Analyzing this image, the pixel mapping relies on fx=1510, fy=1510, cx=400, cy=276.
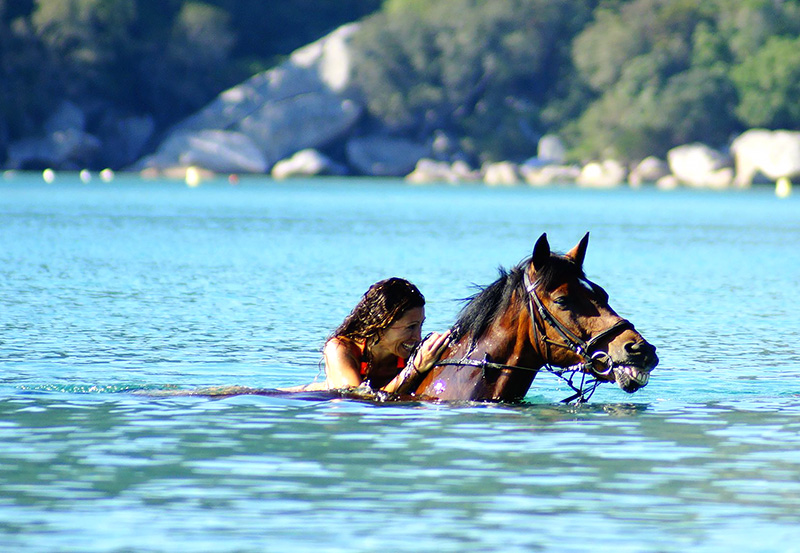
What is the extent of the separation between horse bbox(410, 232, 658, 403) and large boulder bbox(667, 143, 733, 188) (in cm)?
8534

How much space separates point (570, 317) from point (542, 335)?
0.21 meters

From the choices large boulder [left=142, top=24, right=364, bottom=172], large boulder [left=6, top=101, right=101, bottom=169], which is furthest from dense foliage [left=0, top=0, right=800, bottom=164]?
large boulder [left=142, top=24, right=364, bottom=172]

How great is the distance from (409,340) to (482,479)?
82.2 inches

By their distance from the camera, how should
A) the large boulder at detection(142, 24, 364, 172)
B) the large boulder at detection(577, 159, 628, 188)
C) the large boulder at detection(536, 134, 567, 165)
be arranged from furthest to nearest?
1. the large boulder at detection(142, 24, 364, 172)
2. the large boulder at detection(536, 134, 567, 165)
3. the large boulder at detection(577, 159, 628, 188)

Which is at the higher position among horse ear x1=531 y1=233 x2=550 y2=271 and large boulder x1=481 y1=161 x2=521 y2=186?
horse ear x1=531 y1=233 x2=550 y2=271

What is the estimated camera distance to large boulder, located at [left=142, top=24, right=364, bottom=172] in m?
107

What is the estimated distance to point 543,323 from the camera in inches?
365

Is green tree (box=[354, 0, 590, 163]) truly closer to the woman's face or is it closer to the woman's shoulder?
the woman's shoulder

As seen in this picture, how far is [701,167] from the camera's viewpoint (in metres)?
93.3

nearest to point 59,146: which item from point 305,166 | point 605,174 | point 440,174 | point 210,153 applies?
point 210,153

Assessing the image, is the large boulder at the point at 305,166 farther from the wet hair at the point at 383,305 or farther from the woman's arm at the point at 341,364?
the wet hair at the point at 383,305

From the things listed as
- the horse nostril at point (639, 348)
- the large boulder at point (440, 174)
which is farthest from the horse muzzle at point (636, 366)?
the large boulder at point (440, 174)

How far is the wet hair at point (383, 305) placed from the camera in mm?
10180

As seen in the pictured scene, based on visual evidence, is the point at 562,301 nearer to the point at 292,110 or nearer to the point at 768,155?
the point at 768,155
